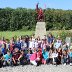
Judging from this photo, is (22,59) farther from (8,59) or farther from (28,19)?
(28,19)

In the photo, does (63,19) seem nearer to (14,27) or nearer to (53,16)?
(53,16)

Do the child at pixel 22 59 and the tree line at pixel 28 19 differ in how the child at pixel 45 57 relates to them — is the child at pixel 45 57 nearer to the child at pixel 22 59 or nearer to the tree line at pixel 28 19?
the child at pixel 22 59

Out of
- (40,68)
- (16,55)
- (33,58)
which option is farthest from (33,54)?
(40,68)

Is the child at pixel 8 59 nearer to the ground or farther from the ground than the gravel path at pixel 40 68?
farther from the ground

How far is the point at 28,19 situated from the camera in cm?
4269

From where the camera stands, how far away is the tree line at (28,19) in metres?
41.8

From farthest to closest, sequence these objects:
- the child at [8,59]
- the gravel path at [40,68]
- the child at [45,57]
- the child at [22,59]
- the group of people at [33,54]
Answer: the child at [45,57] < the child at [22,59] < the group of people at [33,54] < the child at [8,59] < the gravel path at [40,68]

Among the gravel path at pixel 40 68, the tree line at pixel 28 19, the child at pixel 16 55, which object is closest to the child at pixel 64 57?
the gravel path at pixel 40 68

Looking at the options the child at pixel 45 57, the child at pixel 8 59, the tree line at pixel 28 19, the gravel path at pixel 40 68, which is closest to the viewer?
the gravel path at pixel 40 68

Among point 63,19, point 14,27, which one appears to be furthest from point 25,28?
point 63,19

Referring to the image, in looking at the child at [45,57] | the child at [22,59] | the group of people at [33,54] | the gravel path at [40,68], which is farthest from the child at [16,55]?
the child at [45,57]

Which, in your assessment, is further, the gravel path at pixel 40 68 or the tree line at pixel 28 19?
the tree line at pixel 28 19

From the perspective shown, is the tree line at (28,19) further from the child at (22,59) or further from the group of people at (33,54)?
the child at (22,59)

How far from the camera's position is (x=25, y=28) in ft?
137
